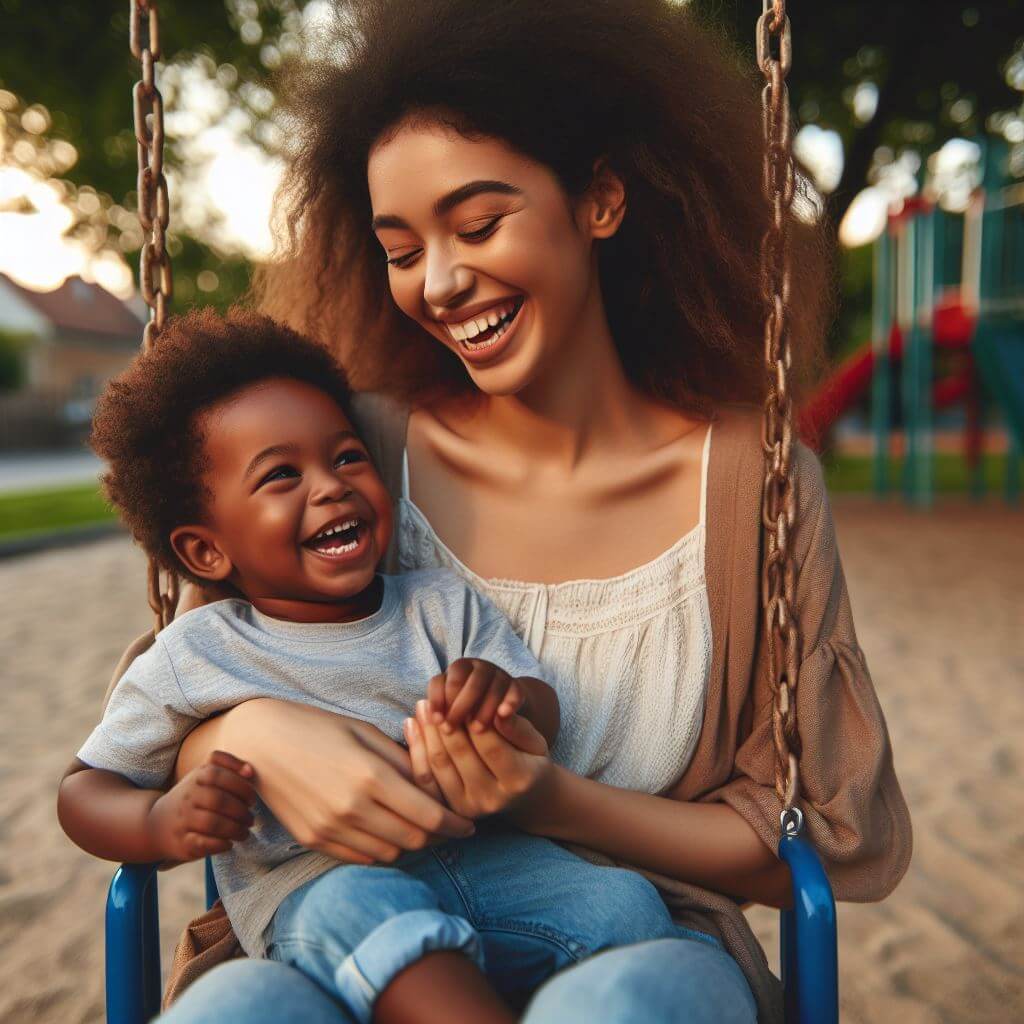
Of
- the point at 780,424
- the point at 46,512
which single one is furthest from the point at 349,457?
the point at 46,512

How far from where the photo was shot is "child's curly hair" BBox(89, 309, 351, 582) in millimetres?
1479

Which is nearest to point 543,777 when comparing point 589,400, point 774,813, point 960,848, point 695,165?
point 774,813

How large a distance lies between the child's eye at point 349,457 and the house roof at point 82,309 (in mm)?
30118

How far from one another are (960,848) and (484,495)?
8.18 feet

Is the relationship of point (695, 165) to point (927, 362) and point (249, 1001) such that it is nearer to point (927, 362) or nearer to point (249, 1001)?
point (249, 1001)

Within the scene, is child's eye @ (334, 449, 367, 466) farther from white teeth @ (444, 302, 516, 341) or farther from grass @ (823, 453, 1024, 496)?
grass @ (823, 453, 1024, 496)

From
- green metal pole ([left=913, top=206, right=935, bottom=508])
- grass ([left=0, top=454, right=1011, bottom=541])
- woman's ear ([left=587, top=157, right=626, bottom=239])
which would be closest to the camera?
woman's ear ([left=587, top=157, right=626, bottom=239])

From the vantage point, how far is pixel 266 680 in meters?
1.41

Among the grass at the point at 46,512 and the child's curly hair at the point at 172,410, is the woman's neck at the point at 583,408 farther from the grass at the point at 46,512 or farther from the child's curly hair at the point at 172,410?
the grass at the point at 46,512

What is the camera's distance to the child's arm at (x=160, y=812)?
1.20 m

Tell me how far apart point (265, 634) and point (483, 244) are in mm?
589

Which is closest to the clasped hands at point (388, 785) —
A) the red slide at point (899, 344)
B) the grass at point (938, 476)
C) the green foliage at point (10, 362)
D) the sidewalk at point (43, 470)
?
the red slide at point (899, 344)

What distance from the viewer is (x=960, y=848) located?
3.46 metres

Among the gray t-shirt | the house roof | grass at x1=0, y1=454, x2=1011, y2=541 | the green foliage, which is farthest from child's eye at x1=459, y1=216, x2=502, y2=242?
the house roof
